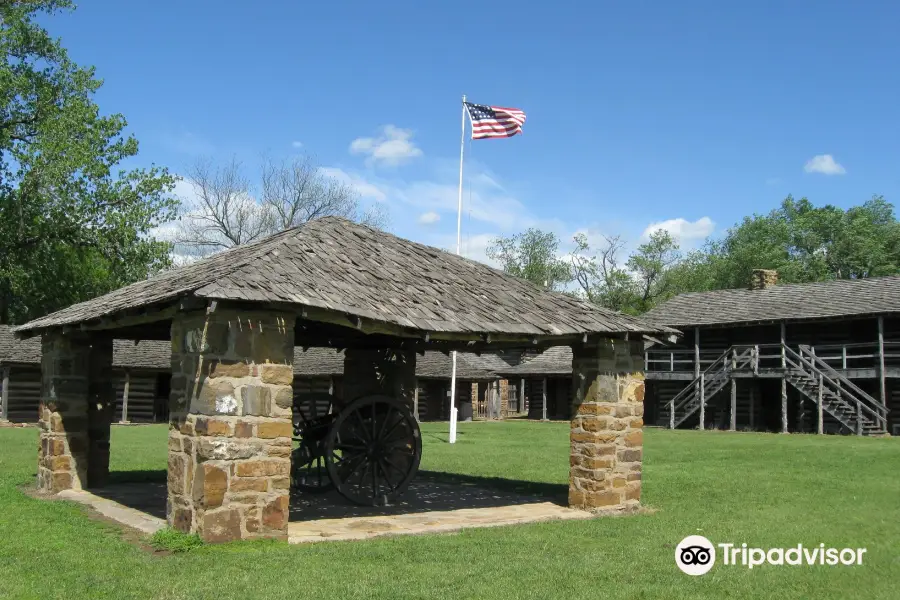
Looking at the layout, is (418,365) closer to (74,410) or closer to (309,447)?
(309,447)

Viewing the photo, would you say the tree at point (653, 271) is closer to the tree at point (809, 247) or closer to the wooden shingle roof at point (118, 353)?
the tree at point (809, 247)

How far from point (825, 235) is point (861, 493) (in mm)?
53091

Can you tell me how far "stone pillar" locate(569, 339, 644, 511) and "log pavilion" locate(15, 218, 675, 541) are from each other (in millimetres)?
19

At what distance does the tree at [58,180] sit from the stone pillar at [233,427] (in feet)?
81.4

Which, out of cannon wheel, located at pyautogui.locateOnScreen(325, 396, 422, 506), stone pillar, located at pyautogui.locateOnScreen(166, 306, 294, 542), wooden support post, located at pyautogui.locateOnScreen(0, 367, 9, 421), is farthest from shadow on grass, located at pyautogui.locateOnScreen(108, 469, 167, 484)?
wooden support post, located at pyautogui.locateOnScreen(0, 367, 9, 421)

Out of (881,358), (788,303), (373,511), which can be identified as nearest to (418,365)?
(788,303)

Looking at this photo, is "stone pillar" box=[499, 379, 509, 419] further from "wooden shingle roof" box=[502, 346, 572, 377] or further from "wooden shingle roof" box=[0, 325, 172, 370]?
"wooden shingle roof" box=[0, 325, 172, 370]

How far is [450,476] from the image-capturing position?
15352 mm

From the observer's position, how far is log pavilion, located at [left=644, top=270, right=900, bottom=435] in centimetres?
2902

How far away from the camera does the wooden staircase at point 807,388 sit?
2795 cm

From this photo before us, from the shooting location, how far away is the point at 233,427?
323 inches

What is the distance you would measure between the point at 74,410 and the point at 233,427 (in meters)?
5.18

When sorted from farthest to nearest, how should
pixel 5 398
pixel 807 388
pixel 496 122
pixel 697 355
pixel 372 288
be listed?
pixel 697 355
pixel 807 388
pixel 5 398
pixel 496 122
pixel 372 288

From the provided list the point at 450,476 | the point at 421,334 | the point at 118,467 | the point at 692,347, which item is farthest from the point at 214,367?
the point at 692,347
